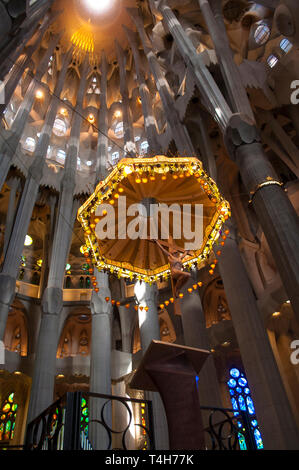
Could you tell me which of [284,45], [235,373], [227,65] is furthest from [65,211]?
[235,373]

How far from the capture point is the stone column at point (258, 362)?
6980 millimetres

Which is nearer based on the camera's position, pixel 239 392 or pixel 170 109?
pixel 170 109

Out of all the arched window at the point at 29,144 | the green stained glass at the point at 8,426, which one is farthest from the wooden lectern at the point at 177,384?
the arched window at the point at 29,144

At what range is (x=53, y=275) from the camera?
1329 cm

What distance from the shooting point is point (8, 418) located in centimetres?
1577

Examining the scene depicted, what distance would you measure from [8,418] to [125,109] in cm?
1716

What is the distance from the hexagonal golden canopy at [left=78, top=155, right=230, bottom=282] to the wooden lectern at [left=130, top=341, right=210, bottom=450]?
3.86 m

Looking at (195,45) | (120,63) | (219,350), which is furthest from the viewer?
(120,63)

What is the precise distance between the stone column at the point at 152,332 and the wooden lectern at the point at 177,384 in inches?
290

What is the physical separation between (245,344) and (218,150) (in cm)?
775

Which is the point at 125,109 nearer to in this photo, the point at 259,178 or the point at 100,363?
the point at 259,178

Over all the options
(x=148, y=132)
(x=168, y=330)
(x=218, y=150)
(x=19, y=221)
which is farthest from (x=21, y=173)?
(x=168, y=330)

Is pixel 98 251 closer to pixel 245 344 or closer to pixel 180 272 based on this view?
pixel 180 272

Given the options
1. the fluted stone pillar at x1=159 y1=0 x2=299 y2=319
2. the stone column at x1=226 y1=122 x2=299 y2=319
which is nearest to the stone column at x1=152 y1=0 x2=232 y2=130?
Answer: the fluted stone pillar at x1=159 y1=0 x2=299 y2=319
